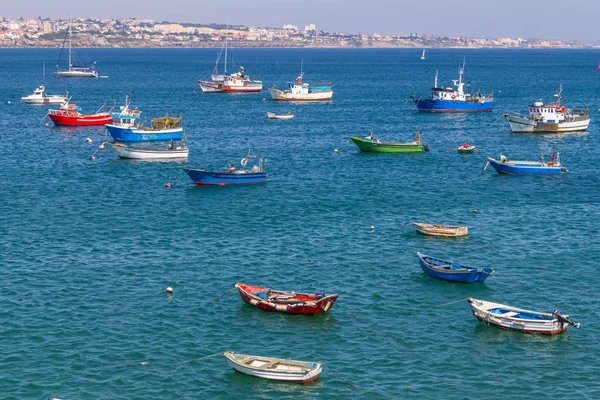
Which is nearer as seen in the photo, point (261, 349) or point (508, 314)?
point (261, 349)

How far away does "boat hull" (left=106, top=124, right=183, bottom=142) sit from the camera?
109938 millimetres

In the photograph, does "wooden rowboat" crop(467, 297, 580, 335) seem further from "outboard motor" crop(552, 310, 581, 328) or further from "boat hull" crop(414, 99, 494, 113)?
"boat hull" crop(414, 99, 494, 113)

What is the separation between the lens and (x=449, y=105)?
15238 cm

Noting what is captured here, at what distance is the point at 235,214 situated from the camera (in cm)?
7381

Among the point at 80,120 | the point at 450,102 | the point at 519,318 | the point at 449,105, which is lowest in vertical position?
the point at 80,120

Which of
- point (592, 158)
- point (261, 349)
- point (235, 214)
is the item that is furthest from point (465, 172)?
point (261, 349)

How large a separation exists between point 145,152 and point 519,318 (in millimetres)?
61082

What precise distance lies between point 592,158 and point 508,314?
6142 cm

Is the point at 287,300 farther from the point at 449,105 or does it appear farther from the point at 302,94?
the point at 302,94

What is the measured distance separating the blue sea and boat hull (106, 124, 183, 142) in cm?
436

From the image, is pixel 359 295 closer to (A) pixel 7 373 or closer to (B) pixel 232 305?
(B) pixel 232 305

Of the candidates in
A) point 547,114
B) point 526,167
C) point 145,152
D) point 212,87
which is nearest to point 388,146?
point 526,167

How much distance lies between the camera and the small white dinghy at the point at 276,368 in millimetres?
40938

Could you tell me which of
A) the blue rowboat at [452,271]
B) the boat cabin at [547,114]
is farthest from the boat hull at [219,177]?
the boat cabin at [547,114]
